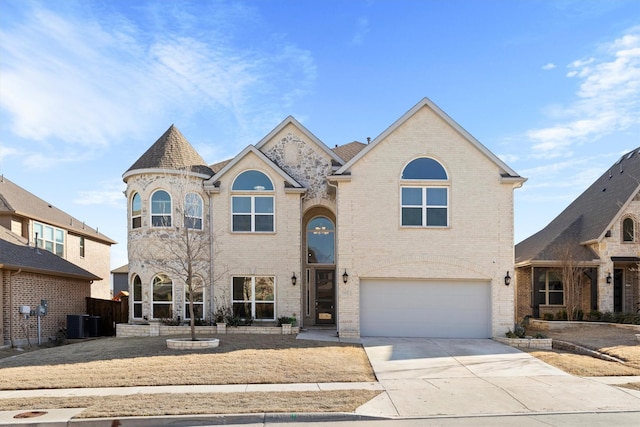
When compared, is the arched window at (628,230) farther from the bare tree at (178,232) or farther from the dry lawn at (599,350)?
the bare tree at (178,232)

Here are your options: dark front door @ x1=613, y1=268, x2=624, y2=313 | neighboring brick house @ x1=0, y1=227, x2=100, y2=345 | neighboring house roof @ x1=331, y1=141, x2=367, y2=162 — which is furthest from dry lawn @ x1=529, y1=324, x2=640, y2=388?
neighboring brick house @ x1=0, y1=227, x2=100, y2=345

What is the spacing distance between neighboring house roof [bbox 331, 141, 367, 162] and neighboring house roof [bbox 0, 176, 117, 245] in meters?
15.0

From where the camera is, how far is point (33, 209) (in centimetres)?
2488

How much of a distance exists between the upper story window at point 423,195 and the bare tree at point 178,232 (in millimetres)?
7827

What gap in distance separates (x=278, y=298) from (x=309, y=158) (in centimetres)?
583

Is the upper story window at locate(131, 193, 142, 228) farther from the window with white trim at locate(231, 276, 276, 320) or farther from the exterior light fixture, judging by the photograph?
the exterior light fixture

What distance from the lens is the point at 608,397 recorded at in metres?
9.79

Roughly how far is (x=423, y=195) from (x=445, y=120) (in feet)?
9.32

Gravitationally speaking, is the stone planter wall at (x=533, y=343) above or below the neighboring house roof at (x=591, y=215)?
below

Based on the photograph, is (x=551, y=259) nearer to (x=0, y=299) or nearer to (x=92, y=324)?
(x=92, y=324)

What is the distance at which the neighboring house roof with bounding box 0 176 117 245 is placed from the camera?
22.9 meters

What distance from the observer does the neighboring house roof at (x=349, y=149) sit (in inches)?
932

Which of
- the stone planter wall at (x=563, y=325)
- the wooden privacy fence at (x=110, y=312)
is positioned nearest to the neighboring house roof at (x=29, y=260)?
the wooden privacy fence at (x=110, y=312)

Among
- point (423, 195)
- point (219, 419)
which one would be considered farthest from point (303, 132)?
point (219, 419)
